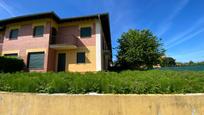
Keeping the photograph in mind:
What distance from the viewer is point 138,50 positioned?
2078 cm

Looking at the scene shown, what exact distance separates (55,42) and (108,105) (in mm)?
13057

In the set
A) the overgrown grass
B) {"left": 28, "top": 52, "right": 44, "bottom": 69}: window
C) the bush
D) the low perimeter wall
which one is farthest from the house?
the low perimeter wall

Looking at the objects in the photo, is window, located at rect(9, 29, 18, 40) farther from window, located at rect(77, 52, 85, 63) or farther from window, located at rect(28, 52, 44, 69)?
window, located at rect(77, 52, 85, 63)

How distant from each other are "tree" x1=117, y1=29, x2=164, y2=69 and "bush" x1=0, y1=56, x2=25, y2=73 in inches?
457

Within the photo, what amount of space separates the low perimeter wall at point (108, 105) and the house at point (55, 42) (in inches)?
383

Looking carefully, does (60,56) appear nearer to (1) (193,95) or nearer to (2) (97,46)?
(2) (97,46)

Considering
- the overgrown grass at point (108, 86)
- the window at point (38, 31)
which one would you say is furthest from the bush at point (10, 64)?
the overgrown grass at point (108, 86)

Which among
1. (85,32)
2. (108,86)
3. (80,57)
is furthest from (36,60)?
(108,86)

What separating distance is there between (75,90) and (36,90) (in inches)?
64.1

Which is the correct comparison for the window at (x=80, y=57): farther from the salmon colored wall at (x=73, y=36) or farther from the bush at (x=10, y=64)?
the bush at (x=10, y=64)

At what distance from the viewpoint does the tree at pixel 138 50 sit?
20641 millimetres

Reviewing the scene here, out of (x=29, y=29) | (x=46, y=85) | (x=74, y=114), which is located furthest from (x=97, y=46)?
(x=74, y=114)

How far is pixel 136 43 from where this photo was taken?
21.6m

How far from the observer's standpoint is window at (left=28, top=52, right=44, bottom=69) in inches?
625
